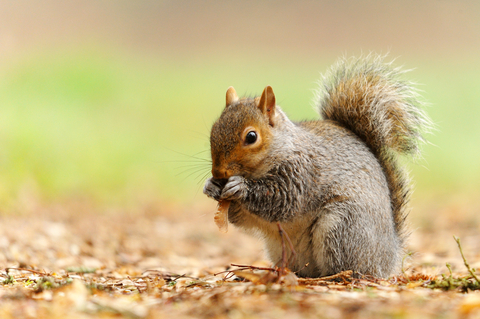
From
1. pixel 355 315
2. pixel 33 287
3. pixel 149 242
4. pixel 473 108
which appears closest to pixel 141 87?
pixel 149 242

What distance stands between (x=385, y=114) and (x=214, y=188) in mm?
1149

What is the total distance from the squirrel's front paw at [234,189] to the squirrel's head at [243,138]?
4 cm

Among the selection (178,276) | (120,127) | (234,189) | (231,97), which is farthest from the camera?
(120,127)

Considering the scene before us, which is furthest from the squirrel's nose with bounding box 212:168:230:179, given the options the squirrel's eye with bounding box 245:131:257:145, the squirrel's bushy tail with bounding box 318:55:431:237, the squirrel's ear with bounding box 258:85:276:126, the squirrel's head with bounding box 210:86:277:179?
the squirrel's bushy tail with bounding box 318:55:431:237

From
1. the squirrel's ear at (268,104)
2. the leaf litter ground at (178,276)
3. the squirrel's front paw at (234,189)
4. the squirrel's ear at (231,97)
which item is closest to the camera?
the leaf litter ground at (178,276)

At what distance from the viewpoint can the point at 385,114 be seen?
285 centimetres

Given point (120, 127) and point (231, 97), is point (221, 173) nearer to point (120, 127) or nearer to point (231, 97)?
point (231, 97)

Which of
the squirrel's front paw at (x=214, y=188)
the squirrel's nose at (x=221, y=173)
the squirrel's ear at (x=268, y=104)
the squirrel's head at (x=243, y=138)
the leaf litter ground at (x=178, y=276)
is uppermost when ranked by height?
the squirrel's ear at (x=268, y=104)

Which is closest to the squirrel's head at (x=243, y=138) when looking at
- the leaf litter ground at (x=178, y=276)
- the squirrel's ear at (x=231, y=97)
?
the squirrel's ear at (x=231, y=97)

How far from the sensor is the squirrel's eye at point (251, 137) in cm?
243

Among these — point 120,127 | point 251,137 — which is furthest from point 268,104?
point 120,127

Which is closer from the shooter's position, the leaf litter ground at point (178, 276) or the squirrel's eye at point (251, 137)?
the leaf litter ground at point (178, 276)

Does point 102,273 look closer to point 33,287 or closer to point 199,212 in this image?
point 33,287

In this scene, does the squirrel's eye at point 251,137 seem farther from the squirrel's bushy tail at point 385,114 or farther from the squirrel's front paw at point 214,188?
the squirrel's bushy tail at point 385,114
